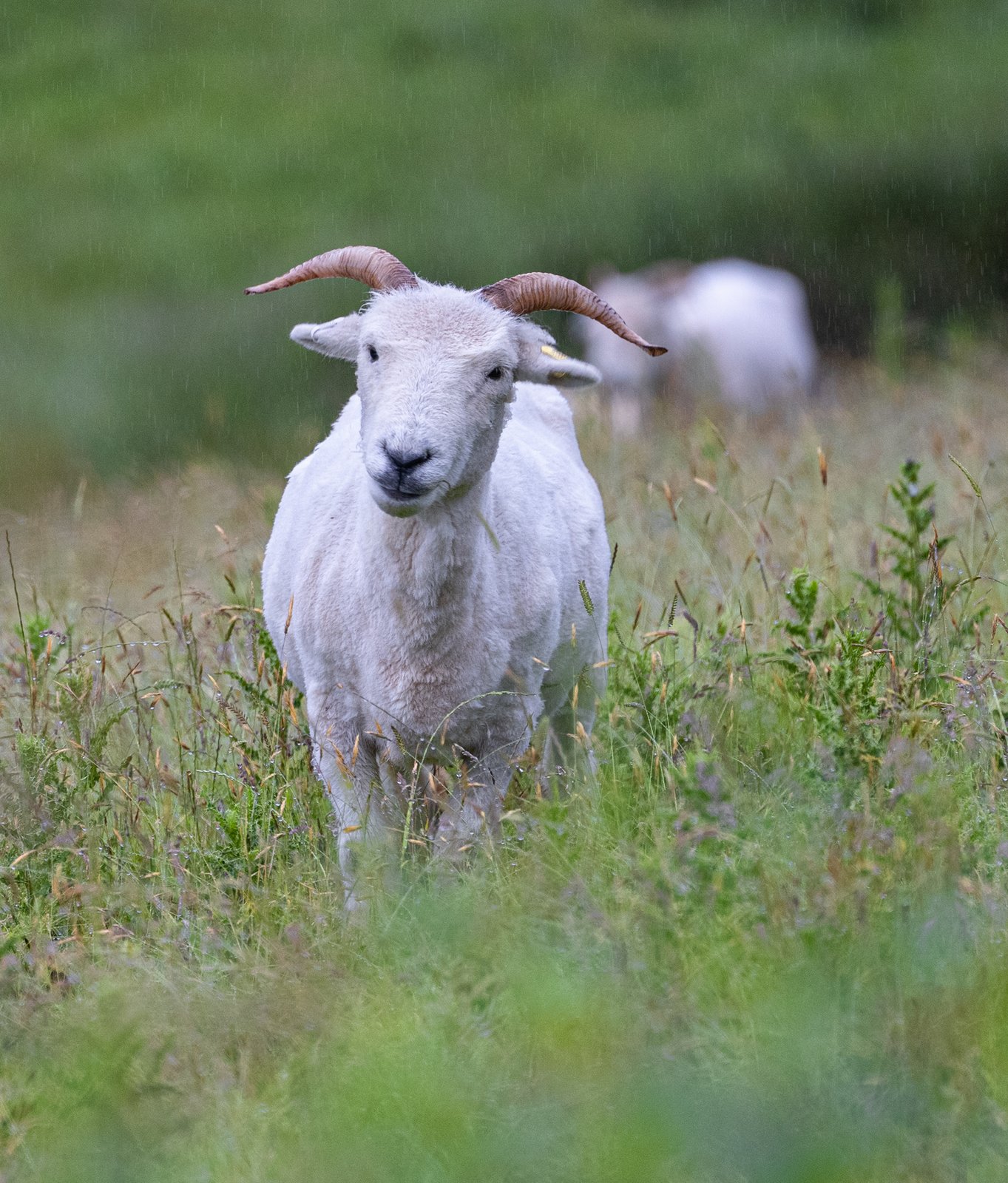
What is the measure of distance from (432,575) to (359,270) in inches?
35.1

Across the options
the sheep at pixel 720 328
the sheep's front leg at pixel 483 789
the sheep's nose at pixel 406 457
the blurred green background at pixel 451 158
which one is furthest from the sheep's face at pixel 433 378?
the blurred green background at pixel 451 158

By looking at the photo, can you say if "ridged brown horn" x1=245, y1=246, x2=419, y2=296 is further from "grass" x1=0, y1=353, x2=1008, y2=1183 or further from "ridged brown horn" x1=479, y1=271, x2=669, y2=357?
"grass" x1=0, y1=353, x2=1008, y2=1183

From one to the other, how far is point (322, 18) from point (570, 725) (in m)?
13.2

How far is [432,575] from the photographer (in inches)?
143

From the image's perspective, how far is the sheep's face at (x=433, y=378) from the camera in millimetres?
3279

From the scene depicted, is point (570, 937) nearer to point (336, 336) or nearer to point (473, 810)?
point (473, 810)

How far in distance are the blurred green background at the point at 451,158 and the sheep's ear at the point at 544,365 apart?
10.0m

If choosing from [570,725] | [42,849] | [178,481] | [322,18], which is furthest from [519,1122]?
[322,18]

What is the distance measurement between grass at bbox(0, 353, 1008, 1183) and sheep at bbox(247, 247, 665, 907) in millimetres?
193

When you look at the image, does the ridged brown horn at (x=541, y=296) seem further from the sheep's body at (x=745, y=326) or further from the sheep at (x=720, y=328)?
the sheep's body at (x=745, y=326)

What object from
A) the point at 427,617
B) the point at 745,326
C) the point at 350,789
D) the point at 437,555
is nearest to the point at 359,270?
the point at 437,555

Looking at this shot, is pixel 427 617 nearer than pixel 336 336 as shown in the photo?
Yes

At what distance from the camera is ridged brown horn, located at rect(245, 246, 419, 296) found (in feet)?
12.3

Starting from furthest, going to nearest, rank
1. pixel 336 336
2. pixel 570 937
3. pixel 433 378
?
pixel 336 336
pixel 433 378
pixel 570 937
